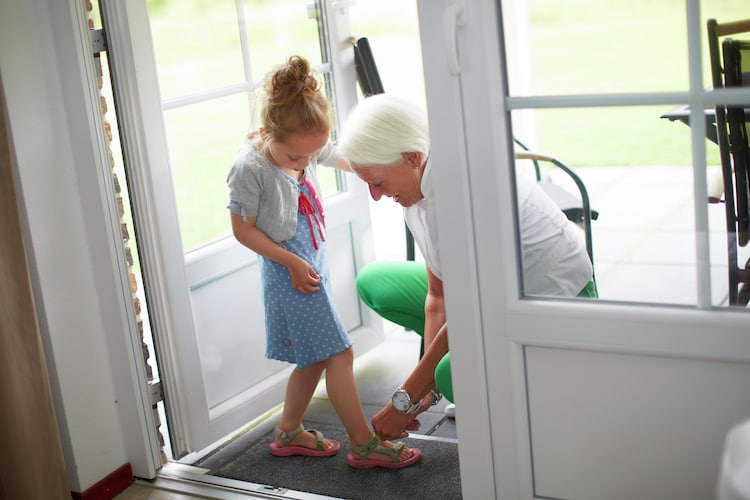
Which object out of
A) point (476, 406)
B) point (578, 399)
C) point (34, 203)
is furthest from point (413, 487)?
point (34, 203)

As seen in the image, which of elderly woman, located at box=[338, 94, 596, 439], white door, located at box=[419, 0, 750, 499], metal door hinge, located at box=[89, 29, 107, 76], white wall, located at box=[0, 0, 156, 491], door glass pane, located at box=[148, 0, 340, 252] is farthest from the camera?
door glass pane, located at box=[148, 0, 340, 252]

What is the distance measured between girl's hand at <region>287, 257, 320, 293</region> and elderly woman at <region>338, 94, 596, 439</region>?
1.20ft

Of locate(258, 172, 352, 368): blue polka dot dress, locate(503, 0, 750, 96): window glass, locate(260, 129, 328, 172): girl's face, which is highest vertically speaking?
locate(503, 0, 750, 96): window glass

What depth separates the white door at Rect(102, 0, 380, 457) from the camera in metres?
2.65

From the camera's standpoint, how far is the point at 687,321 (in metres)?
1.84

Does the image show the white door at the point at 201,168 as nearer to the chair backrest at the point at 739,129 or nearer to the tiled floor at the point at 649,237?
the tiled floor at the point at 649,237

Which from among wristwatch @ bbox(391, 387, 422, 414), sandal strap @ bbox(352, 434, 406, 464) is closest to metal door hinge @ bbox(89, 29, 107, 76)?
wristwatch @ bbox(391, 387, 422, 414)

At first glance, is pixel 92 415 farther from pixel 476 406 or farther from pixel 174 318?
pixel 476 406

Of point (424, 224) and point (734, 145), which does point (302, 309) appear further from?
point (734, 145)

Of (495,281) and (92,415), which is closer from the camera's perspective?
(495,281)

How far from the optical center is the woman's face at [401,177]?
7.84ft

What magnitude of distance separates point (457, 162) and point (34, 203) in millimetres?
1195

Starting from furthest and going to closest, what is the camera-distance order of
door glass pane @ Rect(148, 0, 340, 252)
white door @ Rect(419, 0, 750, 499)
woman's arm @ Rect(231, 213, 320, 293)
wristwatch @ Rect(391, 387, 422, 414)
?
door glass pane @ Rect(148, 0, 340, 252)
woman's arm @ Rect(231, 213, 320, 293)
wristwatch @ Rect(391, 387, 422, 414)
white door @ Rect(419, 0, 750, 499)

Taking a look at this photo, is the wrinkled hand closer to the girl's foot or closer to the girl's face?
the girl's foot
